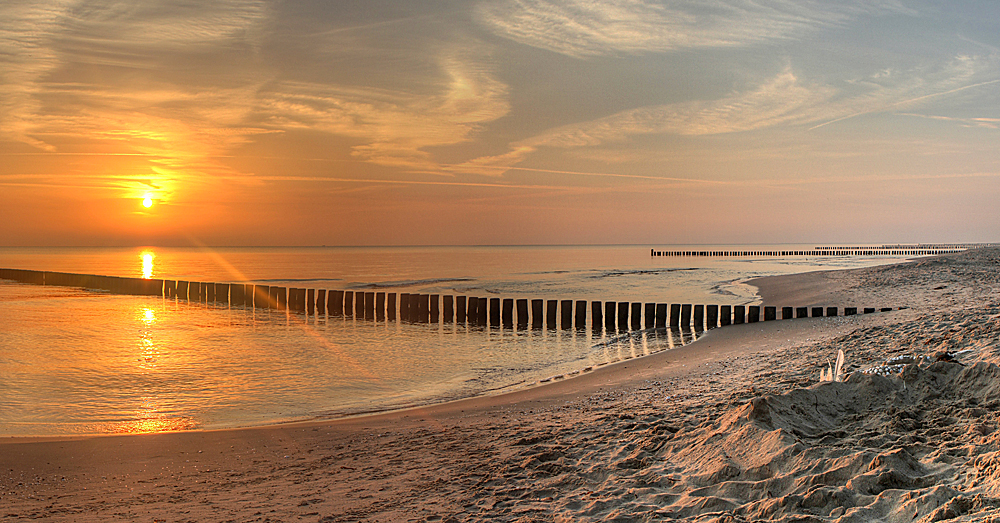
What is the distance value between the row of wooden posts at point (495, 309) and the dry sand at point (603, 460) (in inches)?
408

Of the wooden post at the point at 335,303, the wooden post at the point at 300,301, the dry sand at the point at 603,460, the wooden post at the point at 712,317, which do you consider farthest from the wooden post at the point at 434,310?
the dry sand at the point at 603,460

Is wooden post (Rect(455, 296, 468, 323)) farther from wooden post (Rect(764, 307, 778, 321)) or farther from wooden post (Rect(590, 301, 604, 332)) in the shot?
wooden post (Rect(764, 307, 778, 321))

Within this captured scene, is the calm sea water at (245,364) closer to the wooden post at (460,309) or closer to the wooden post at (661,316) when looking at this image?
the wooden post at (460,309)

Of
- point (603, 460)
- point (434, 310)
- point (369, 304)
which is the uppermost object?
point (603, 460)

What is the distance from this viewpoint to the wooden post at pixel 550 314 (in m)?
22.0

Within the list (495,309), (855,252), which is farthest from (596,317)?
(855,252)

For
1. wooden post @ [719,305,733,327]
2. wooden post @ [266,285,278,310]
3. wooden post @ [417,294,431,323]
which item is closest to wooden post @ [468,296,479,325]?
wooden post @ [417,294,431,323]

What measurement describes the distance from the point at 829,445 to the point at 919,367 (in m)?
1.94

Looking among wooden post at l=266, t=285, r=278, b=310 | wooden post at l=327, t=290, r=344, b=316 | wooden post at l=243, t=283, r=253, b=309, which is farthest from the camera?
wooden post at l=243, t=283, r=253, b=309

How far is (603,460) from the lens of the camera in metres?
5.52

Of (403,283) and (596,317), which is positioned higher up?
(403,283)

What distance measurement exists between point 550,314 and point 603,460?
56.5ft

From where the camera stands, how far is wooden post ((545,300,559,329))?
22.0 metres

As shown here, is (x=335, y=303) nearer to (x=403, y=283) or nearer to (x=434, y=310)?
(x=434, y=310)
